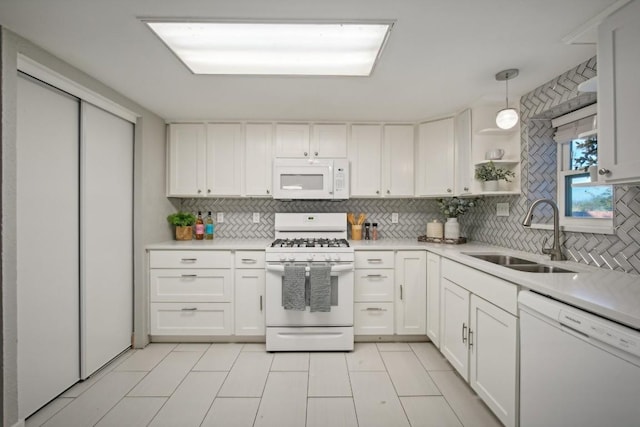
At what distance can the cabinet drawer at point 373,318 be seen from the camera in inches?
106

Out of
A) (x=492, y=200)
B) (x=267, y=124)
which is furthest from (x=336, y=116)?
(x=492, y=200)

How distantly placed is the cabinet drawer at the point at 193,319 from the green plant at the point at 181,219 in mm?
835

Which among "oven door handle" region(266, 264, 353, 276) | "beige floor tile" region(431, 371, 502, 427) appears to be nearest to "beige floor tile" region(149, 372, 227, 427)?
"oven door handle" region(266, 264, 353, 276)

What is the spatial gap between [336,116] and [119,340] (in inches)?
113

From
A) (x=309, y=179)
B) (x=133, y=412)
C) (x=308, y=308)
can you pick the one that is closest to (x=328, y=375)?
(x=308, y=308)

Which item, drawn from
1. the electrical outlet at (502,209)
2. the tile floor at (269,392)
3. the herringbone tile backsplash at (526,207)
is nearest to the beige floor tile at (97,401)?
the tile floor at (269,392)

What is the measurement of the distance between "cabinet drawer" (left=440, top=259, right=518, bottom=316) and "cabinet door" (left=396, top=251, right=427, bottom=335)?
0.42m

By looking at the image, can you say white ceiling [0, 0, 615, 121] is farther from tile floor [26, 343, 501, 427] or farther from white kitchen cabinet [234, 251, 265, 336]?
tile floor [26, 343, 501, 427]

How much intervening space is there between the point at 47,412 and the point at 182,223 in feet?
5.69

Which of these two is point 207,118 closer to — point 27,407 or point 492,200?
point 27,407

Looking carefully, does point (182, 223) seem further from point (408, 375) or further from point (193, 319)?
point (408, 375)

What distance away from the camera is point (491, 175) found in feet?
8.18

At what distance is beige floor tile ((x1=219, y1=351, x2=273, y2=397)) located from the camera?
1.98 meters

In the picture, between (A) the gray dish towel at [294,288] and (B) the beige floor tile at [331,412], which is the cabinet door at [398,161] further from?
(B) the beige floor tile at [331,412]
